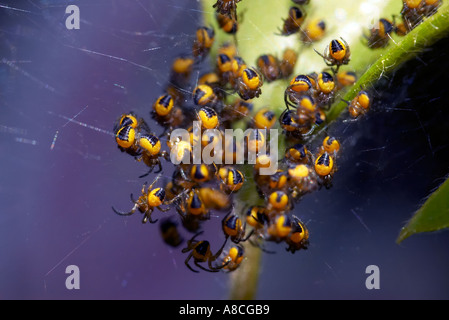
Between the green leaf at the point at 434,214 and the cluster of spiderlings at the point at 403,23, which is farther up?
the cluster of spiderlings at the point at 403,23

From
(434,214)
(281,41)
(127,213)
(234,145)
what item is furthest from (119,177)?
(434,214)

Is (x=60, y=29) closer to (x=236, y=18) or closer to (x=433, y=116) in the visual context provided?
(x=236, y=18)

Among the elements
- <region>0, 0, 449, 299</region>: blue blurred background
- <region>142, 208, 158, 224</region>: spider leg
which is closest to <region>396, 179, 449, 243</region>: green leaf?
<region>0, 0, 449, 299</region>: blue blurred background

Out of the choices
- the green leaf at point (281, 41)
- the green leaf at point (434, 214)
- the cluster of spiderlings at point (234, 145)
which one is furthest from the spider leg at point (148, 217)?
the green leaf at point (434, 214)

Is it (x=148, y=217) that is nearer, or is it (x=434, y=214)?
(x=434, y=214)

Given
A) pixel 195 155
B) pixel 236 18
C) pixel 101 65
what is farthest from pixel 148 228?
pixel 236 18

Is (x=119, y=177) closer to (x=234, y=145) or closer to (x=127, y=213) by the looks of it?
(x=127, y=213)

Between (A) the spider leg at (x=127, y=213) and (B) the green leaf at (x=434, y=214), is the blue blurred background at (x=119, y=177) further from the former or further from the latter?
(B) the green leaf at (x=434, y=214)

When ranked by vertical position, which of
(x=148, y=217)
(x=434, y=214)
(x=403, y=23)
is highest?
(x=403, y=23)

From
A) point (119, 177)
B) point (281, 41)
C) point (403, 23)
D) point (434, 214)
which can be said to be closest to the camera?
point (434, 214)
